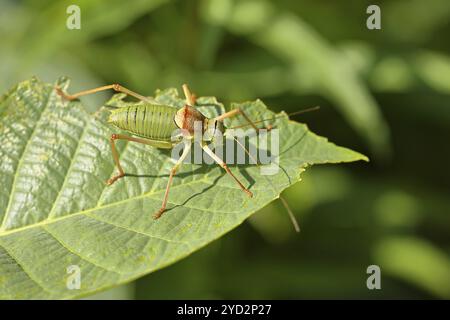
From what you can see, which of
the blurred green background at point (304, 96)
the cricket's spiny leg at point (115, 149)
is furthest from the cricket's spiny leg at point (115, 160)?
the blurred green background at point (304, 96)

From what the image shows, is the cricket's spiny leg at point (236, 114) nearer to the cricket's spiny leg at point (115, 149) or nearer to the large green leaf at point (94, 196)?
the large green leaf at point (94, 196)

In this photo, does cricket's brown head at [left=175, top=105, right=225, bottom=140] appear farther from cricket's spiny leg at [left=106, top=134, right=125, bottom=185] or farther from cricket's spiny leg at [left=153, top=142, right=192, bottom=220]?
cricket's spiny leg at [left=106, top=134, right=125, bottom=185]

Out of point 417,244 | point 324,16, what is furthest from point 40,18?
point 417,244

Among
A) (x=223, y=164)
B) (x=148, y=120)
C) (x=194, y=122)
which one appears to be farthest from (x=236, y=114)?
(x=148, y=120)

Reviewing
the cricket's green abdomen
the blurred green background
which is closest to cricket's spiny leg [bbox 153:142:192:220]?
the cricket's green abdomen

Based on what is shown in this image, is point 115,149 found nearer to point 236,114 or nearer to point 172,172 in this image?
point 172,172

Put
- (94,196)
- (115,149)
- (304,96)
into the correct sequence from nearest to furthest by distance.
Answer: (94,196)
(115,149)
(304,96)

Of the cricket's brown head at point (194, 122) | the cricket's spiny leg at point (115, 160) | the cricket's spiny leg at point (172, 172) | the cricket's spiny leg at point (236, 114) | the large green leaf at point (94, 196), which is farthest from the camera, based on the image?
the cricket's brown head at point (194, 122)
